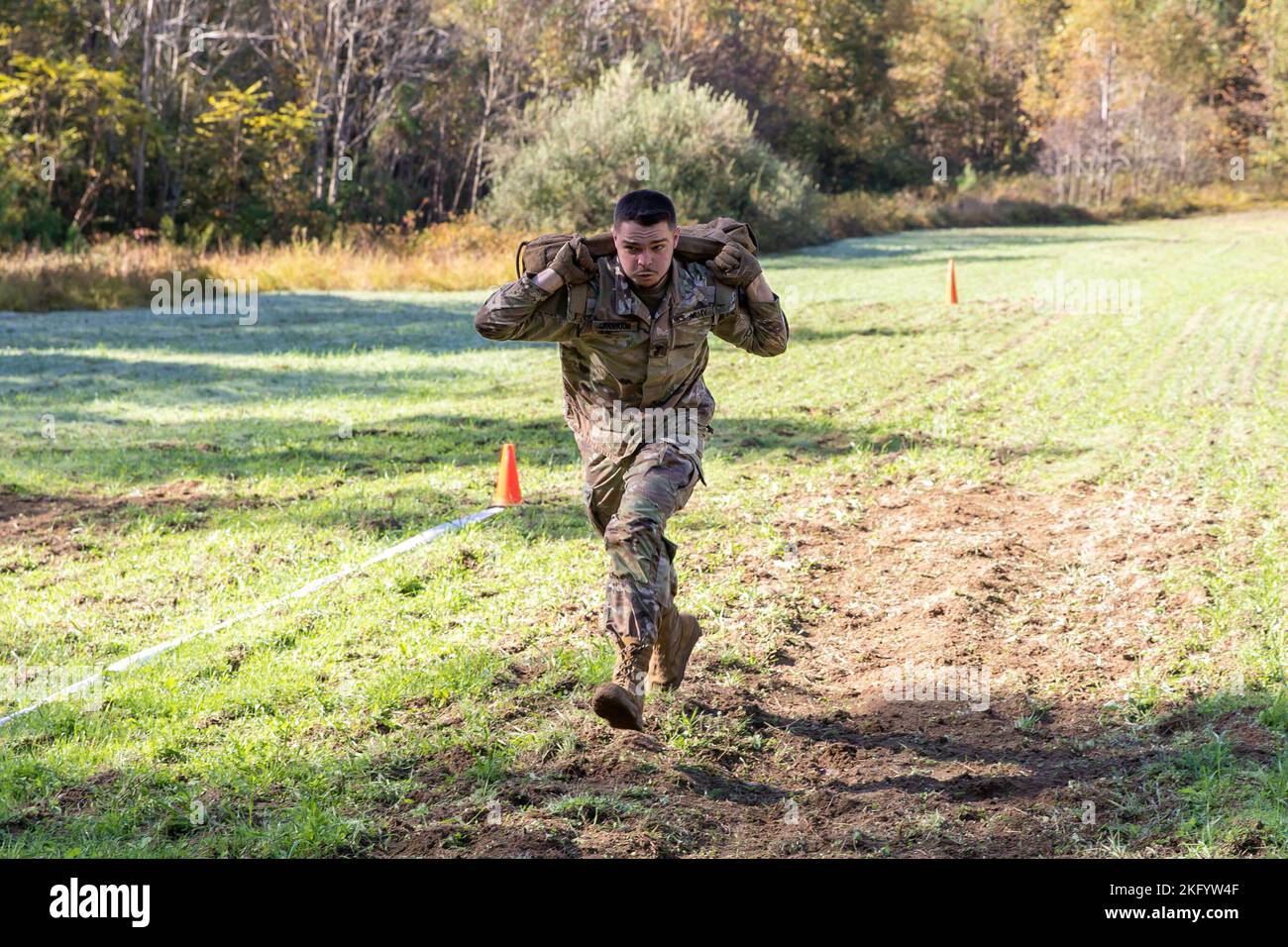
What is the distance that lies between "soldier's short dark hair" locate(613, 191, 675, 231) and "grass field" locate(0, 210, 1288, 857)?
212cm

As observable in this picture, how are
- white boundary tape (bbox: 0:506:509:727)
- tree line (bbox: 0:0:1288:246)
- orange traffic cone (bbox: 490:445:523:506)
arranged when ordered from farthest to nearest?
1. tree line (bbox: 0:0:1288:246)
2. orange traffic cone (bbox: 490:445:523:506)
3. white boundary tape (bbox: 0:506:509:727)

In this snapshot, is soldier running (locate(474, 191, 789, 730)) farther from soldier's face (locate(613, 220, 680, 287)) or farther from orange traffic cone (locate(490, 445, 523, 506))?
orange traffic cone (locate(490, 445, 523, 506))

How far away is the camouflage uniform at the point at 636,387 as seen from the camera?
5.36 m

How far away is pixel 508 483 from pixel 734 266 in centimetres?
457

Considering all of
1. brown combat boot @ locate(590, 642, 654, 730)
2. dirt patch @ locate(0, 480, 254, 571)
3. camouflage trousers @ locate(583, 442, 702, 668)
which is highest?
camouflage trousers @ locate(583, 442, 702, 668)

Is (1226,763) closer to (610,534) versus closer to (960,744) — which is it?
(960,744)

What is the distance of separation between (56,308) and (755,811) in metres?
22.1

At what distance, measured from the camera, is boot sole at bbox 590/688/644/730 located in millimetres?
4977

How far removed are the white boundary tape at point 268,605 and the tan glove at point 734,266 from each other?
330cm

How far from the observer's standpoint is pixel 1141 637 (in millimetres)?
6883

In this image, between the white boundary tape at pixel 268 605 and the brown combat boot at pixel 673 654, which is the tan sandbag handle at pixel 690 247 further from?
the white boundary tape at pixel 268 605

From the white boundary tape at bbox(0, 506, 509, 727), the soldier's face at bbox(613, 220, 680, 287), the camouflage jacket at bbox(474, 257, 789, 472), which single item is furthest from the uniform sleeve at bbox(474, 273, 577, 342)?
the white boundary tape at bbox(0, 506, 509, 727)

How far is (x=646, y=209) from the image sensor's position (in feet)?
17.3

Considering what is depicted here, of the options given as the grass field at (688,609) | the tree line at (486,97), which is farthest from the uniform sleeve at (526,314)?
the tree line at (486,97)
